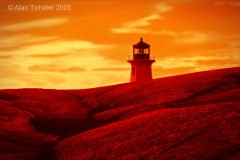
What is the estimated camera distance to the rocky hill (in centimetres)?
2912

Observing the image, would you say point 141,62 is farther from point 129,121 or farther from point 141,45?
point 129,121

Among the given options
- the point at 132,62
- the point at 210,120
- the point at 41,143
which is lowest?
the point at 41,143

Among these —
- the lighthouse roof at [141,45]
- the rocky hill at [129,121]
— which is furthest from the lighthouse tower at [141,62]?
the rocky hill at [129,121]

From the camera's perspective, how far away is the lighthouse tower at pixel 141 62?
7381 cm

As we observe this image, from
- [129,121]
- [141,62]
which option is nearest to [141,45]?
[141,62]

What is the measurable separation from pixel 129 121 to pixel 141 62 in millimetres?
37107

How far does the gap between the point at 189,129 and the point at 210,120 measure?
2.23 metres

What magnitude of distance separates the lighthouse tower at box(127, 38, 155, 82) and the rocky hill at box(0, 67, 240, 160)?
45.0ft

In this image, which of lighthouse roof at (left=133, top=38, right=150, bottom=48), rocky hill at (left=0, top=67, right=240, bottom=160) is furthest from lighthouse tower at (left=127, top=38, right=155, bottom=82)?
rocky hill at (left=0, top=67, right=240, bottom=160)

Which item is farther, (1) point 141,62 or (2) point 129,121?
(1) point 141,62

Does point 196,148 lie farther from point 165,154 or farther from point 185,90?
point 185,90

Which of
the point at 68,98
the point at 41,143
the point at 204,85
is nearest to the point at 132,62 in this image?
the point at 68,98

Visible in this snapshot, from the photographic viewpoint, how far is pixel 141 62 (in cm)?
7375

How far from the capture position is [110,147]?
31.4m
